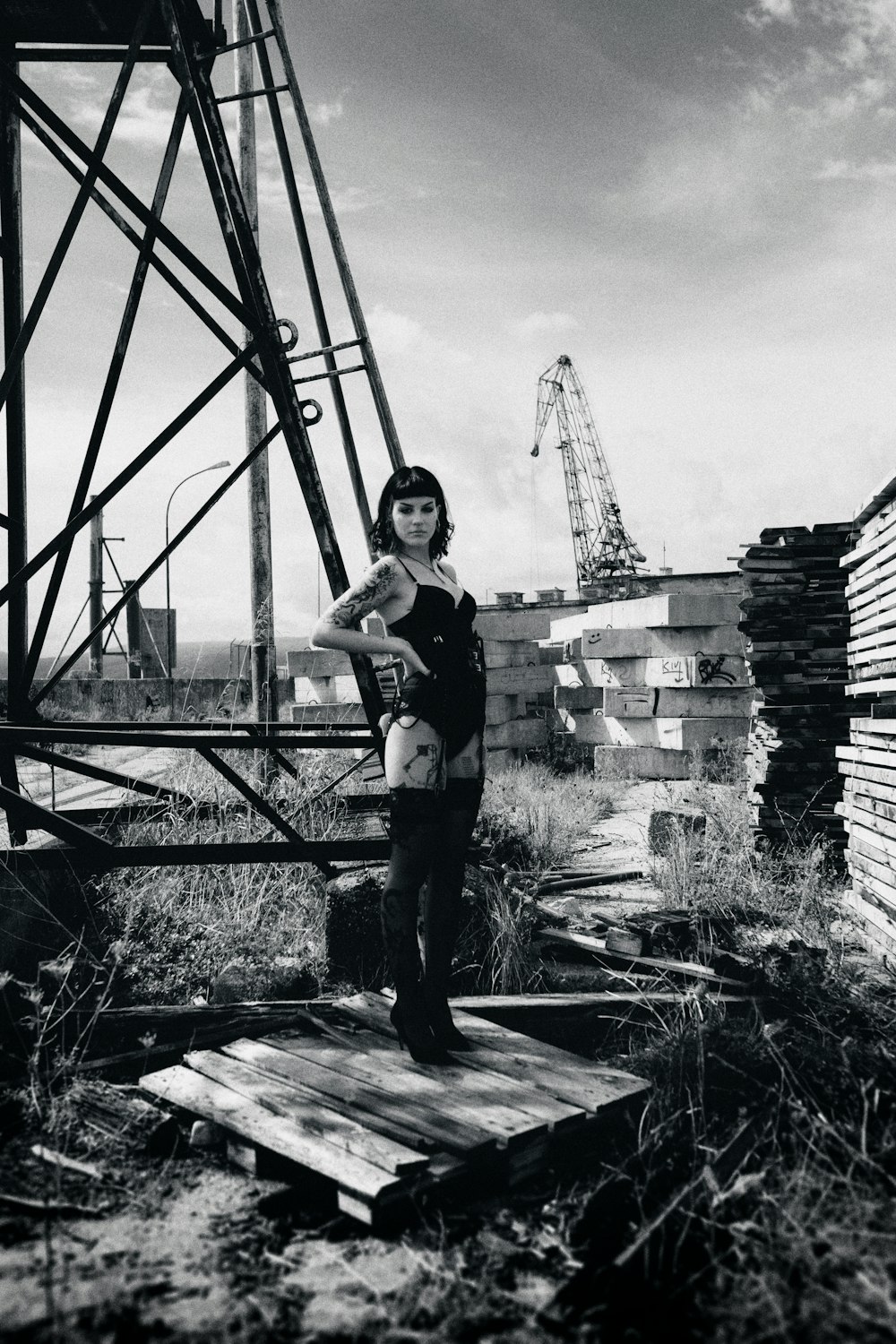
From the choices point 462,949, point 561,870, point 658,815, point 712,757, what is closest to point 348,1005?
point 462,949

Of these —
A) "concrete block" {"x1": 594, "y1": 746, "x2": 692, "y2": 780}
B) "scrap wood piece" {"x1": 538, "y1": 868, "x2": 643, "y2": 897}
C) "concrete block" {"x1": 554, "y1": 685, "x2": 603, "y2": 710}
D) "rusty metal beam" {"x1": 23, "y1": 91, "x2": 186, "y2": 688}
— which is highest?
"rusty metal beam" {"x1": 23, "y1": 91, "x2": 186, "y2": 688}

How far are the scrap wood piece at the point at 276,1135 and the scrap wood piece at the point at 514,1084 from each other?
0.59 meters

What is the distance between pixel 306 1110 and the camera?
10.3 feet

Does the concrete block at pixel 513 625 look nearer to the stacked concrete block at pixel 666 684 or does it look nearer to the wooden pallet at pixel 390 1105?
the stacked concrete block at pixel 666 684

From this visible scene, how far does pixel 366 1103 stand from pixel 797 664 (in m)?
5.55

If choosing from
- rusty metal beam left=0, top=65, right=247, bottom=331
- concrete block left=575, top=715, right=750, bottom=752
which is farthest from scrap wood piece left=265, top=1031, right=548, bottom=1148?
concrete block left=575, top=715, right=750, bottom=752

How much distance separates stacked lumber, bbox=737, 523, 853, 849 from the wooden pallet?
435 centimetres

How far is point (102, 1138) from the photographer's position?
3176 millimetres

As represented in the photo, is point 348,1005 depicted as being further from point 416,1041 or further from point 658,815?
point 658,815

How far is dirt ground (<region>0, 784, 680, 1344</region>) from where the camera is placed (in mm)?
2135

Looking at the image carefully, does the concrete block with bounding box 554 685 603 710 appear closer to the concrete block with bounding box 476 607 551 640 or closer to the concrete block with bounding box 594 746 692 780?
the concrete block with bounding box 476 607 551 640

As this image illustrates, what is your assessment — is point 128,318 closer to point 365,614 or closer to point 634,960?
point 365,614

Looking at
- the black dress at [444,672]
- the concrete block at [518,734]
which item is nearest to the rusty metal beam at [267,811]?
the black dress at [444,672]

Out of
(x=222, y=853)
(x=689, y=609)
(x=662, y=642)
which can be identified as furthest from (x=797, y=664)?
(x=222, y=853)
